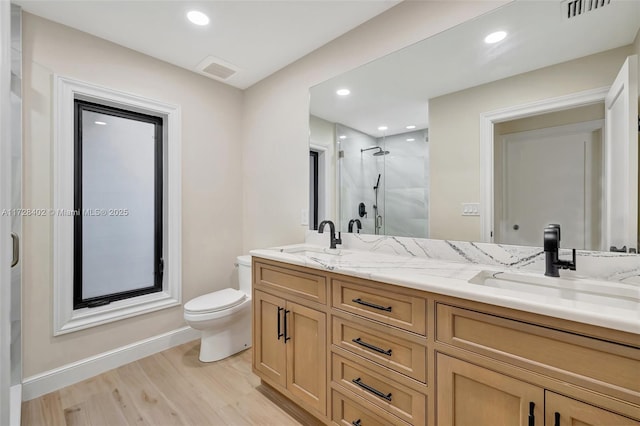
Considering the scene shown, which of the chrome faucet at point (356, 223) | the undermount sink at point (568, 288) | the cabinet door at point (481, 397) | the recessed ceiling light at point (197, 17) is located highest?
the recessed ceiling light at point (197, 17)

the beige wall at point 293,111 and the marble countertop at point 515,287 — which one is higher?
the beige wall at point 293,111

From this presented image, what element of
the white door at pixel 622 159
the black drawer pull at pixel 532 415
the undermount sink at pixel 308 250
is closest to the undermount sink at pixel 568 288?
the white door at pixel 622 159

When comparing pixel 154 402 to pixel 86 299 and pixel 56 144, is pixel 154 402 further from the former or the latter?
pixel 56 144

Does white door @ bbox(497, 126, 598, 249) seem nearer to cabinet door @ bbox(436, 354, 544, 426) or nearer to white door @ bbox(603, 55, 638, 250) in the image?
white door @ bbox(603, 55, 638, 250)

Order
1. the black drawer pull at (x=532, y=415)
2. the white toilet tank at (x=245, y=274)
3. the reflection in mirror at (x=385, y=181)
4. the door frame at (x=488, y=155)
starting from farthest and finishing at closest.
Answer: the white toilet tank at (x=245, y=274) → the reflection in mirror at (x=385, y=181) → the door frame at (x=488, y=155) → the black drawer pull at (x=532, y=415)

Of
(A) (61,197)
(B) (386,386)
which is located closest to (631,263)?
(B) (386,386)

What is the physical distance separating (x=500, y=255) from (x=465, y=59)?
1.10 meters

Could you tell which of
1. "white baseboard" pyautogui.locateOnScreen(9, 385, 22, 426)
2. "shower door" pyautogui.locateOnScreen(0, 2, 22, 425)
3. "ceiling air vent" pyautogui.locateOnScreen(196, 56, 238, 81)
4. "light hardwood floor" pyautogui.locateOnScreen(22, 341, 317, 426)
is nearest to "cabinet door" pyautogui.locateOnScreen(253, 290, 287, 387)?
"light hardwood floor" pyautogui.locateOnScreen(22, 341, 317, 426)

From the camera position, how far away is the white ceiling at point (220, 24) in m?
1.82

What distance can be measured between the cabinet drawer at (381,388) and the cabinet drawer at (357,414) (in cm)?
3

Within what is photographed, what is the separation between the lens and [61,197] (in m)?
1.98

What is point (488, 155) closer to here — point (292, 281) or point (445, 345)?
point (445, 345)

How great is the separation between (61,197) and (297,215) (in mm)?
1687

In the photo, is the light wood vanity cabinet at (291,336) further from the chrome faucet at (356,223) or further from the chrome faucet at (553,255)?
the chrome faucet at (553,255)
